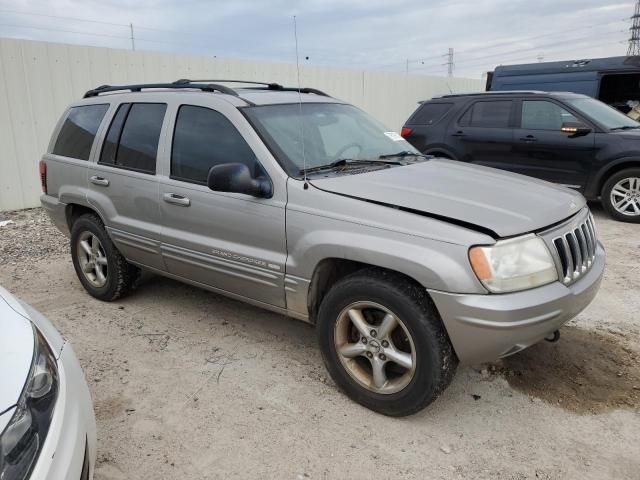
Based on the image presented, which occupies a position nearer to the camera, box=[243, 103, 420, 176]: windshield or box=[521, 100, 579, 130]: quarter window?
box=[243, 103, 420, 176]: windshield

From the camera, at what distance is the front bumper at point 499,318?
7.95ft

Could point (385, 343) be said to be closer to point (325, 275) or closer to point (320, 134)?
point (325, 275)

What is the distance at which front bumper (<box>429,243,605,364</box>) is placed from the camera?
242 cm

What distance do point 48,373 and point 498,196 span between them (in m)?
2.37

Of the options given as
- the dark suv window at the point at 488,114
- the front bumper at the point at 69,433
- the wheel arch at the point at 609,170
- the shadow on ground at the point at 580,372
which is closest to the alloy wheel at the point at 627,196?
the wheel arch at the point at 609,170

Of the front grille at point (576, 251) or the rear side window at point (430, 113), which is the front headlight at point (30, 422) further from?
the rear side window at point (430, 113)

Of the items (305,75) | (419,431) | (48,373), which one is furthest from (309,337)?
(305,75)

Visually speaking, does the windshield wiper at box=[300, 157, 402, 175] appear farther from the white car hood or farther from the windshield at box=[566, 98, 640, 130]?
the windshield at box=[566, 98, 640, 130]

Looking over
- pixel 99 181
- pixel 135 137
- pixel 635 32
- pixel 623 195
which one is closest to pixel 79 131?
pixel 99 181

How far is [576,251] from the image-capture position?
111 inches

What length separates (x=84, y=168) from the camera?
442cm

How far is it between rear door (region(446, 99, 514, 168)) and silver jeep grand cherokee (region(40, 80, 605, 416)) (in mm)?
4520

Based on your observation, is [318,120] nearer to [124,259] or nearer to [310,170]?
[310,170]

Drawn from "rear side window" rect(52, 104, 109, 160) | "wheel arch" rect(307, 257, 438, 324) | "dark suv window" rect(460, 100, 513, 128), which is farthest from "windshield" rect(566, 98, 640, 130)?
"rear side window" rect(52, 104, 109, 160)
